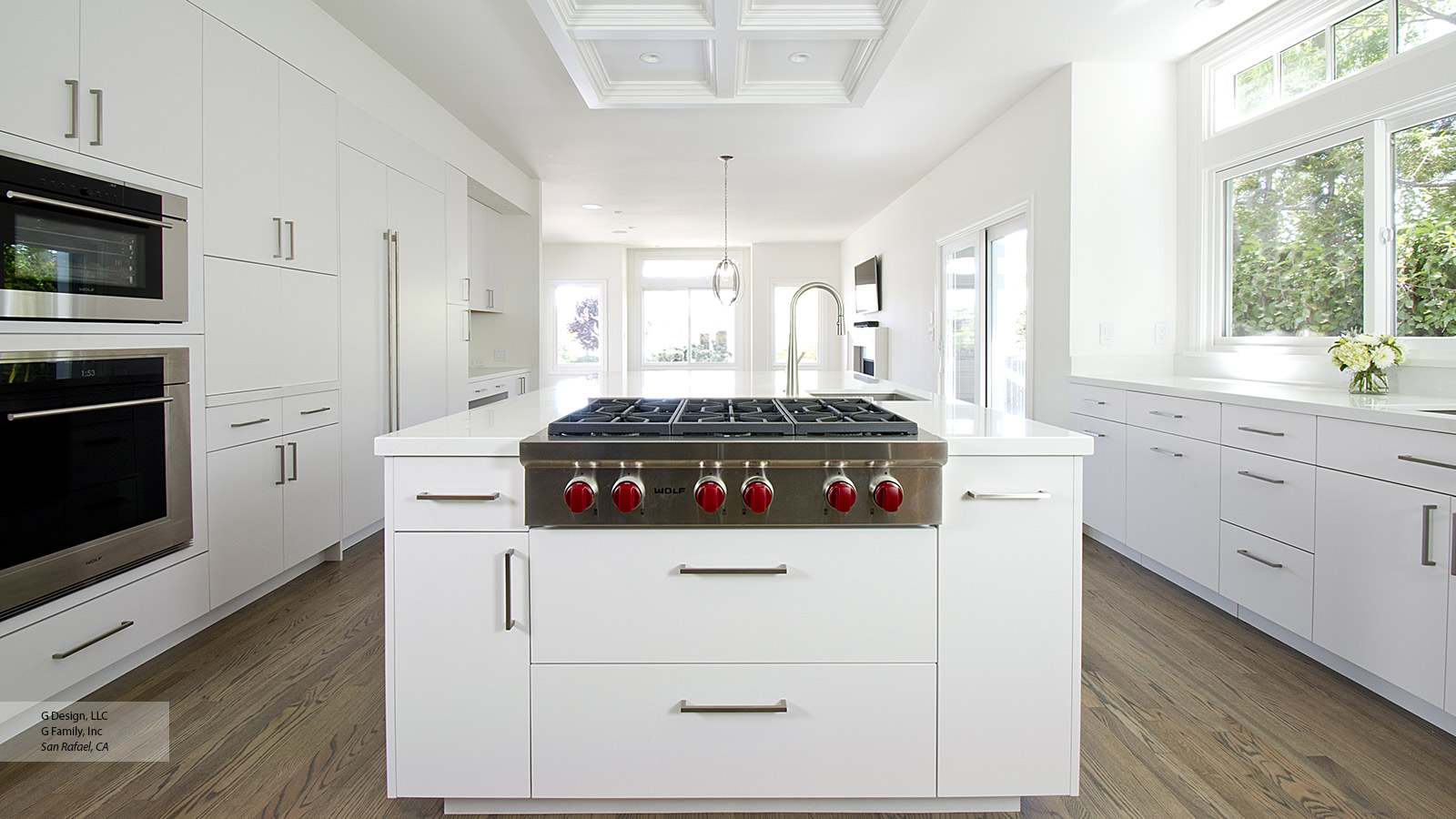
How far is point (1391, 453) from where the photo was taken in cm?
190

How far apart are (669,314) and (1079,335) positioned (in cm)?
747

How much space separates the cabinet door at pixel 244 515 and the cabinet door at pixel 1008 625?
247 cm

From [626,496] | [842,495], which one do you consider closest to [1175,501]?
[842,495]

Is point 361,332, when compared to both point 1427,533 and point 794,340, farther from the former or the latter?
point 1427,533

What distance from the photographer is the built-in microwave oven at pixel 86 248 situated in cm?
174

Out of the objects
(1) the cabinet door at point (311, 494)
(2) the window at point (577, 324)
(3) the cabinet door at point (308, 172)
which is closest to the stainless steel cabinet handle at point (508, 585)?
(1) the cabinet door at point (311, 494)

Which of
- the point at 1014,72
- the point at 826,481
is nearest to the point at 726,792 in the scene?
the point at 826,481

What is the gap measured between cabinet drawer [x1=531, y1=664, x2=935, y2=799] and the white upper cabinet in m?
1.94

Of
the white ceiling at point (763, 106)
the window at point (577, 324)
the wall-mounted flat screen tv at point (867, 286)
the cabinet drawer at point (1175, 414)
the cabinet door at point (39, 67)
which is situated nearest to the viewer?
the cabinet door at point (39, 67)

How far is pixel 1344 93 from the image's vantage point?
276 centimetres

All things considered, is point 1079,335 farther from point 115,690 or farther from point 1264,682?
point 115,690

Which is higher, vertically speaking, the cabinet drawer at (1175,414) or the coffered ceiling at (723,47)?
the coffered ceiling at (723,47)

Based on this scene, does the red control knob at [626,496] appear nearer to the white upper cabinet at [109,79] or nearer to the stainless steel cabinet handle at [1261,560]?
the white upper cabinet at [109,79]

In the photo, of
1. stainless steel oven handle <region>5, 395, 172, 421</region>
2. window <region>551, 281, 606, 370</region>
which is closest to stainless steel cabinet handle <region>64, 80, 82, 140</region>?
stainless steel oven handle <region>5, 395, 172, 421</region>
